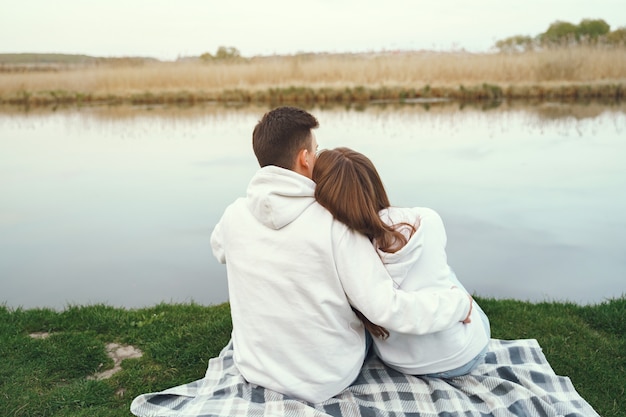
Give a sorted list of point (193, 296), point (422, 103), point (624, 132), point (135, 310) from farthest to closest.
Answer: point (422, 103) < point (624, 132) < point (193, 296) < point (135, 310)

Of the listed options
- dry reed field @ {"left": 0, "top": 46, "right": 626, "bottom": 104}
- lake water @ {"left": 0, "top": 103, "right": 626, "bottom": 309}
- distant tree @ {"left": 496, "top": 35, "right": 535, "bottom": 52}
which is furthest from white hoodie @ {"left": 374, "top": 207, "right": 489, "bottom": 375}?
distant tree @ {"left": 496, "top": 35, "right": 535, "bottom": 52}

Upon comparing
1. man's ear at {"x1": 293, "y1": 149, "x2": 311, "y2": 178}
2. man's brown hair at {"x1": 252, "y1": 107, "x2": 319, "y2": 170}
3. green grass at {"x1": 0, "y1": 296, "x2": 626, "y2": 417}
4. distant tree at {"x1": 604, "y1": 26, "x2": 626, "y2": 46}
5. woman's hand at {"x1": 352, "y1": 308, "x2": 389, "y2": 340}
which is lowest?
green grass at {"x1": 0, "y1": 296, "x2": 626, "y2": 417}

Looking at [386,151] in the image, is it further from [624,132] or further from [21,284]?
[21,284]

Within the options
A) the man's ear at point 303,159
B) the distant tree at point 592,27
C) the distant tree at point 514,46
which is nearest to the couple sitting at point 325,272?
the man's ear at point 303,159

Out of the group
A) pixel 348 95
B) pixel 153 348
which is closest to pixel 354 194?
pixel 153 348

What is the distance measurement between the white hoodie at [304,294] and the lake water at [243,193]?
217cm

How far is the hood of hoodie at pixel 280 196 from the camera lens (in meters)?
2.26

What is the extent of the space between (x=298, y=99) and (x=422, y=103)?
10.4ft

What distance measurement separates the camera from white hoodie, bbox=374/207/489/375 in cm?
232

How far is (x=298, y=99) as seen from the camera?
16234 mm

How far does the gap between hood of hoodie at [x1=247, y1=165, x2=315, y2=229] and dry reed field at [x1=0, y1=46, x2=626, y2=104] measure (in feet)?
46.3

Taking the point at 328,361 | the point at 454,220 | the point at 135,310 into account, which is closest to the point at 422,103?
the point at 454,220

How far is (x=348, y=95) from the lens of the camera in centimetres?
1642

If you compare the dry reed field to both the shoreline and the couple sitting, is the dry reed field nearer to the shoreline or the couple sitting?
the shoreline
